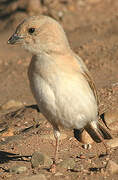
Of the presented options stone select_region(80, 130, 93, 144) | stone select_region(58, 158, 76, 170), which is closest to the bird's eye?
stone select_region(58, 158, 76, 170)

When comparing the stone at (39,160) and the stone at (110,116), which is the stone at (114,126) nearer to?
the stone at (110,116)

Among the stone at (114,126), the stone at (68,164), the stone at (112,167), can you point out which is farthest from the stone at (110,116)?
the stone at (112,167)

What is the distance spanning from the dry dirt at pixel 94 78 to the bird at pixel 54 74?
2.46 ft

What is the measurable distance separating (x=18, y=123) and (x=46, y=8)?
26.9 feet

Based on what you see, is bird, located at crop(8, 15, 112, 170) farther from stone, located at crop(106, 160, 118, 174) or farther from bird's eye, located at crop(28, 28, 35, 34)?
stone, located at crop(106, 160, 118, 174)

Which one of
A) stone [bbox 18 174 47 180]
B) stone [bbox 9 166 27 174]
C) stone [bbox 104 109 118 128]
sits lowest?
stone [bbox 18 174 47 180]

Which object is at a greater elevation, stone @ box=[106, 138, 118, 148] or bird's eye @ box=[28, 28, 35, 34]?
bird's eye @ box=[28, 28, 35, 34]

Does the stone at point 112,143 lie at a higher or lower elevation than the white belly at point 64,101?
lower

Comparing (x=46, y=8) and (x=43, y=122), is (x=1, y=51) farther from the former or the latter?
(x=43, y=122)

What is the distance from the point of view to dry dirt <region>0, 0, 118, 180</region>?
5922 mm

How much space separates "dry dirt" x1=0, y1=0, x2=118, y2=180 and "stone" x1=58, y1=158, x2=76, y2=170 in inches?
3.2

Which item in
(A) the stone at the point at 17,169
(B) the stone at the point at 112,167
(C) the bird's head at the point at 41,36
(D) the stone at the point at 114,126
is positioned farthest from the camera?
(D) the stone at the point at 114,126

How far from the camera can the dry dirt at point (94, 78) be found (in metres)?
5.92

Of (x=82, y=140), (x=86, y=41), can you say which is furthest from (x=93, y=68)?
(x=82, y=140)
